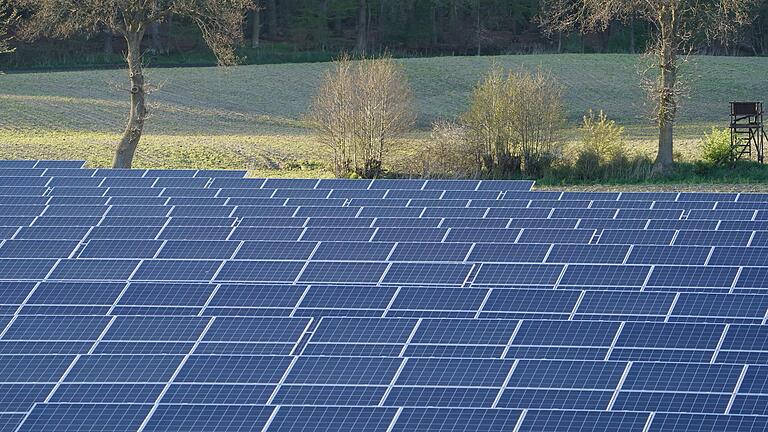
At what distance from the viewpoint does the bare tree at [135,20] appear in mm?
34688

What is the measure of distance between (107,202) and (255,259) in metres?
4.57

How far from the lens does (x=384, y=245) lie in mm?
18625

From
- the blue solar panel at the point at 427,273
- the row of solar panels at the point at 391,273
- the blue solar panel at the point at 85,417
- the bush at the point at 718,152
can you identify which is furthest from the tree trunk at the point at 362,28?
the blue solar panel at the point at 85,417

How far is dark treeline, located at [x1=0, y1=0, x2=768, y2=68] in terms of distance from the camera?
78688 mm

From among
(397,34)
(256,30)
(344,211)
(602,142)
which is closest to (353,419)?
(344,211)

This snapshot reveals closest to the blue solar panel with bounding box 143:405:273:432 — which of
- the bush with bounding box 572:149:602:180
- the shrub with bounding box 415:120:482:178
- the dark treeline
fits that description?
the shrub with bounding box 415:120:482:178

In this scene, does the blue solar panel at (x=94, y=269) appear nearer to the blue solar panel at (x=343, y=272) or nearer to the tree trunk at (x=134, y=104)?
the blue solar panel at (x=343, y=272)

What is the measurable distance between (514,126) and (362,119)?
432cm

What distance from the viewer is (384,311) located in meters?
16.2

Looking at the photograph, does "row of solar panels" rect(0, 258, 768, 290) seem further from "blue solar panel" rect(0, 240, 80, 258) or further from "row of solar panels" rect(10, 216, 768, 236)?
"row of solar panels" rect(10, 216, 768, 236)

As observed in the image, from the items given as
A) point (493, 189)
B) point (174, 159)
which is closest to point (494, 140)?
point (174, 159)

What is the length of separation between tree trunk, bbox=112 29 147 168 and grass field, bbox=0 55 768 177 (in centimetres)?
366

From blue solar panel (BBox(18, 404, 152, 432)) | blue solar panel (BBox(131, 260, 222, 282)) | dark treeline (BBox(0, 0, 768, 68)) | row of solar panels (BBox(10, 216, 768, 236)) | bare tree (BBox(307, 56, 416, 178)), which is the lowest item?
dark treeline (BBox(0, 0, 768, 68))

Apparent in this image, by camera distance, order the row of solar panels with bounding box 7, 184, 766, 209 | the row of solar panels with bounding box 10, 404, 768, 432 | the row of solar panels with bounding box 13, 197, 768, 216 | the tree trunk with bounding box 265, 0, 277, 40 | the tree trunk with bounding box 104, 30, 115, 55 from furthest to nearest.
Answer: the tree trunk with bounding box 265, 0, 277, 40 < the tree trunk with bounding box 104, 30, 115, 55 < the row of solar panels with bounding box 7, 184, 766, 209 < the row of solar panels with bounding box 13, 197, 768, 216 < the row of solar panels with bounding box 10, 404, 768, 432
